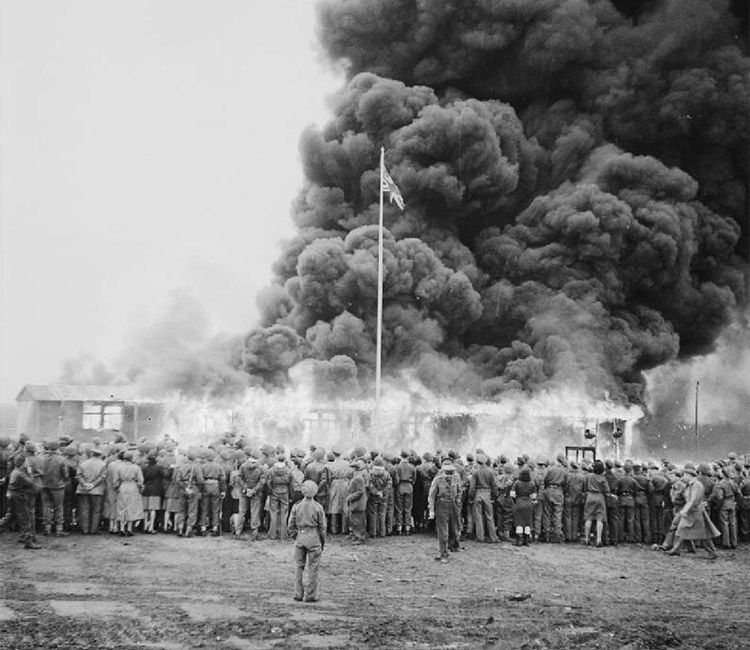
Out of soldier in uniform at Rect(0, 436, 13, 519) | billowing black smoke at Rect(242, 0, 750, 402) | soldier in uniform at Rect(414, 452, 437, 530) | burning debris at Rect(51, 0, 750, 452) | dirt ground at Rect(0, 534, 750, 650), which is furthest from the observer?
billowing black smoke at Rect(242, 0, 750, 402)

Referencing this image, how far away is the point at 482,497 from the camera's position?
Result: 15.7 metres

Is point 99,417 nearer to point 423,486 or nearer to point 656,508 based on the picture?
point 423,486

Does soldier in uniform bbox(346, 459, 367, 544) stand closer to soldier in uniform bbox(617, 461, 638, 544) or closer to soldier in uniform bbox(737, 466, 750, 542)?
soldier in uniform bbox(617, 461, 638, 544)

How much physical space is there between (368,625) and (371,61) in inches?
1463

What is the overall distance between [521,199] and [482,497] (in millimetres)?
28112

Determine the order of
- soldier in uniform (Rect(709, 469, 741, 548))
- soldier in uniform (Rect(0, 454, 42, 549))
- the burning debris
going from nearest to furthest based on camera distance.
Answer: soldier in uniform (Rect(0, 454, 42, 549)) < soldier in uniform (Rect(709, 469, 741, 548)) < the burning debris

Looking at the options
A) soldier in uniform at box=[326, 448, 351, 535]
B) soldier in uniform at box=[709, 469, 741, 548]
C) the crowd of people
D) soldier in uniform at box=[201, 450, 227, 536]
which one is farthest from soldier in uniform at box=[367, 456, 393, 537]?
soldier in uniform at box=[709, 469, 741, 548]

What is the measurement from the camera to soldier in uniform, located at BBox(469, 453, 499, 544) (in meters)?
15.6

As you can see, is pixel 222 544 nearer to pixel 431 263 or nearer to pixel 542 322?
pixel 431 263

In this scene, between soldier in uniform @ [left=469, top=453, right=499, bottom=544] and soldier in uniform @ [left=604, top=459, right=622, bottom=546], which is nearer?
soldier in uniform @ [left=469, top=453, right=499, bottom=544]

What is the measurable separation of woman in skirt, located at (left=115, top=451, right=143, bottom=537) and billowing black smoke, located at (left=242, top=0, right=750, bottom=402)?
15.5m

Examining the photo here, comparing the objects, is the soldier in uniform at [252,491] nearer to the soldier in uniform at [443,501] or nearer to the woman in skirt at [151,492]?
the woman in skirt at [151,492]

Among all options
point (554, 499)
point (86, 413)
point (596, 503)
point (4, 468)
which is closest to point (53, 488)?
point (4, 468)

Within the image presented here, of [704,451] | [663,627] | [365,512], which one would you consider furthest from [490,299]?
[663,627]
